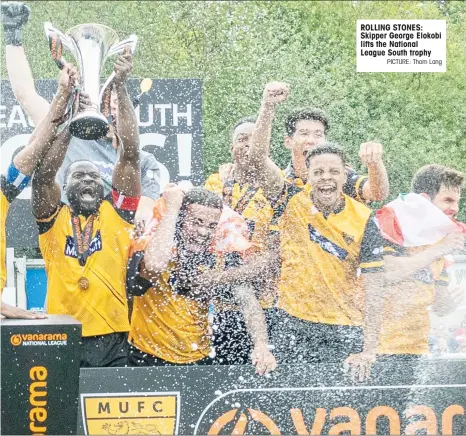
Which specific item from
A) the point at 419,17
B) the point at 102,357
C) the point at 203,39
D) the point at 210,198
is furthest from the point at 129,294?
the point at 419,17

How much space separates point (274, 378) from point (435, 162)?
1.01m

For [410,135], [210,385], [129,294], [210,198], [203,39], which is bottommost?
[210,385]

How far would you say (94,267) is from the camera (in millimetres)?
3520

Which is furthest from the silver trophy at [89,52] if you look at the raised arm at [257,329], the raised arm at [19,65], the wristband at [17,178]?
the raised arm at [257,329]

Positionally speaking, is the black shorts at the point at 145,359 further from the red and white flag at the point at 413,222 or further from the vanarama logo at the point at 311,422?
the red and white flag at the point at 413,222

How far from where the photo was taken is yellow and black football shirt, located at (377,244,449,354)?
3.54 meters

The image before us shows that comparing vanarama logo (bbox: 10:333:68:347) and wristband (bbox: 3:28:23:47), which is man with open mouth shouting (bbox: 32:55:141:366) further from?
wristband (bbox: 3:28:23:47)

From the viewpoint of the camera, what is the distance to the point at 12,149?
3.50m

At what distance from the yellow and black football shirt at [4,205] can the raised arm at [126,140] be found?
38cm

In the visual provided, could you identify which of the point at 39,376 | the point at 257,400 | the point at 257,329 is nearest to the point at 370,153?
the point at 257,329

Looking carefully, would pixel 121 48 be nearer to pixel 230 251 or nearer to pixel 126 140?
pixel 126 140

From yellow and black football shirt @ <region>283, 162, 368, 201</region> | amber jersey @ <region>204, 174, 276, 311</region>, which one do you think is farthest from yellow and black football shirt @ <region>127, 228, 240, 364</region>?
yellow and black football shirt @ <region>283, 162, 368, 201</region>

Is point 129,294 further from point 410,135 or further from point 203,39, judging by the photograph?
point 410,135

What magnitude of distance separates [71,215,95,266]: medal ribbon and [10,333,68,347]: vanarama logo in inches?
11.8
